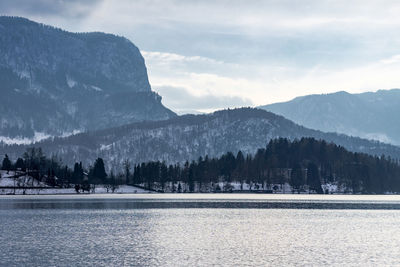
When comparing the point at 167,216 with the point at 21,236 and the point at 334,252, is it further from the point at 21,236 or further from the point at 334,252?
the point at 334,252

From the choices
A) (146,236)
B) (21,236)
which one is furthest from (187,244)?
(21,236)

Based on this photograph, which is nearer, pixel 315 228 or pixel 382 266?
pixel 382 266

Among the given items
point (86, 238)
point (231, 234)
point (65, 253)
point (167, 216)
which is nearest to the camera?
point (65, 253)

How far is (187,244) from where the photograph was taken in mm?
96188

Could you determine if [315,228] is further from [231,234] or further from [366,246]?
[366,246]

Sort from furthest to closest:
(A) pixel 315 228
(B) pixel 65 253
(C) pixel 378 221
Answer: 1. (C) pixel 378 221
2. (A) pixel 315 228
3. (B) pixel 65 253

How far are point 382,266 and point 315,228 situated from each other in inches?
2035

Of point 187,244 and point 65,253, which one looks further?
point 187,244

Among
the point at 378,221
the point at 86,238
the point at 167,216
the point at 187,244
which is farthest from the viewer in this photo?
the point at 167,216

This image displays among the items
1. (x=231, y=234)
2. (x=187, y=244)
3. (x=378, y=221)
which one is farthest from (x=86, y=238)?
(x=378, y=221)

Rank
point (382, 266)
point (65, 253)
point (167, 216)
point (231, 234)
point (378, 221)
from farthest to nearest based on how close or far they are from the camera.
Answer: point (167, 216) → point (378, 221) → point (231, 234) → point (65, 253) → point (382, 266)

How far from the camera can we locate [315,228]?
127m

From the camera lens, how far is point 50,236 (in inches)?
4186

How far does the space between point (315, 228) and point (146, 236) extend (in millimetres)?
38696
